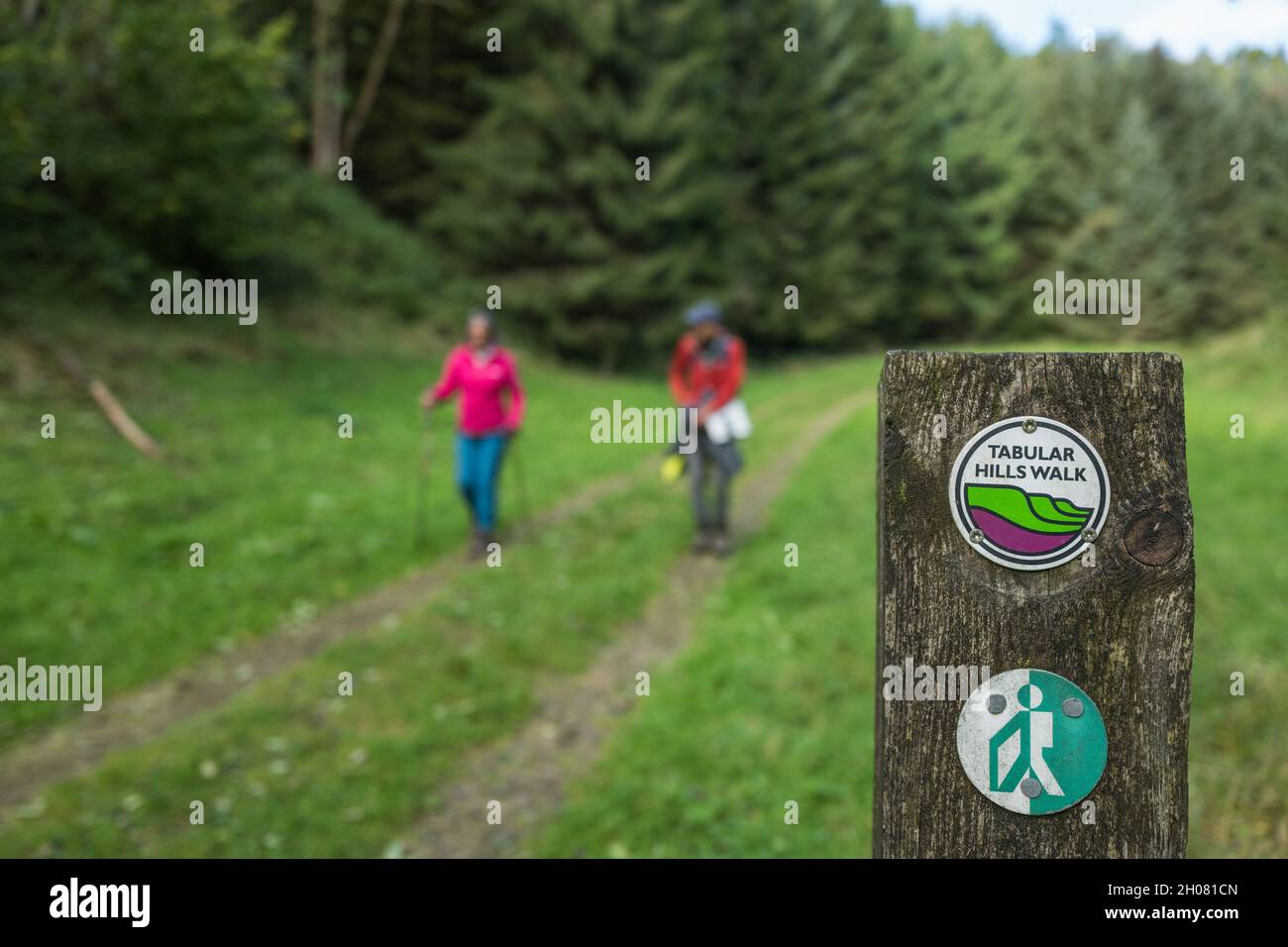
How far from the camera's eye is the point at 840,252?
1288 inches

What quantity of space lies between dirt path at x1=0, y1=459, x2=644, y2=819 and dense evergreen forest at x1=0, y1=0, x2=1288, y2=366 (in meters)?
6.43

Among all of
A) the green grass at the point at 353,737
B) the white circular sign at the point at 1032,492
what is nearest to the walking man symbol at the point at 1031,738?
the white circular sign at the point at 1032,492

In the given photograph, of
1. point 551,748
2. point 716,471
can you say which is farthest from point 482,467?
point 551,748

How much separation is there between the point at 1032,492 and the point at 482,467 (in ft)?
25.0

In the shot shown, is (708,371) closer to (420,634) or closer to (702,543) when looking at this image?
(702,543)

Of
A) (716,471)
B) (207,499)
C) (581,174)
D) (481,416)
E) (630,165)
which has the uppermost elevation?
(630,165)

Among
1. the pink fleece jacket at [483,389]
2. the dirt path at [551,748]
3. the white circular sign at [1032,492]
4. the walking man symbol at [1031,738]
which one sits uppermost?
the pink fleece jacket at [483,389]

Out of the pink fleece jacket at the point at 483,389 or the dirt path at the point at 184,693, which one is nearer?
the dirt path at the point at 184,693

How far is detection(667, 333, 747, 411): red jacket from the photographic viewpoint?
8.59 metres

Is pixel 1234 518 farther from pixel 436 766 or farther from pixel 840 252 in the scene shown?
pixel 840 252

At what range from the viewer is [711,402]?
8.65 m

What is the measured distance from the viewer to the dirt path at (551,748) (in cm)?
415

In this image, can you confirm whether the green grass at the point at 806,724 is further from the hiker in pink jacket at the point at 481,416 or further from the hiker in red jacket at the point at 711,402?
the hiker in pink jacket at the point at 481,416
